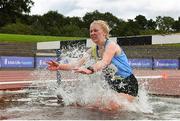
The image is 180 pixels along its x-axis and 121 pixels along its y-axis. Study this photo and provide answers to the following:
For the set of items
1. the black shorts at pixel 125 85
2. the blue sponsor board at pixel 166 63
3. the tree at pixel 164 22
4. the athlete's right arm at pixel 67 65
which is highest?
the tree at pixel 164 22

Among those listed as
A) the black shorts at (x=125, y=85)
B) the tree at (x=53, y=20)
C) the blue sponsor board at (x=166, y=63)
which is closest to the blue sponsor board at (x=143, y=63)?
the blue sponsor board at (x=166, y=63)

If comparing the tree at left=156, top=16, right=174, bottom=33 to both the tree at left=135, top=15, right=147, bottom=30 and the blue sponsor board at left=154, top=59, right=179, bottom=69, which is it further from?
the blue sponsor board at left=154, top=59, right=179, bottom=69

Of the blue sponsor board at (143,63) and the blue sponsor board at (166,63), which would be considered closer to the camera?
the blue sponsor board at (143,63)

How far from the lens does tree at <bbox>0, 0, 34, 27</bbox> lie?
82.8 metres

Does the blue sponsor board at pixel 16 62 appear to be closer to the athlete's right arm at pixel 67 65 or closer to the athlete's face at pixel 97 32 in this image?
the athlete's right arm at pixel 67 65

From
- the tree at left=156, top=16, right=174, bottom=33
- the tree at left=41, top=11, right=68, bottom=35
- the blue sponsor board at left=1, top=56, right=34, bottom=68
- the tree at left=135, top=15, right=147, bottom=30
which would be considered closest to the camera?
the blue sponsor board at left=1, top=56, right=34, bottom=68

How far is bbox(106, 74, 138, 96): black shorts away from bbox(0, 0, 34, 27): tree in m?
76.8

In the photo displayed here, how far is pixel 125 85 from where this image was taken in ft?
21.6

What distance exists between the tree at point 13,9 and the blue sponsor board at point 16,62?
2095 inches

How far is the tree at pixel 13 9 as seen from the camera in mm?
82812

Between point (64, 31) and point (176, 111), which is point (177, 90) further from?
point (64, 31)

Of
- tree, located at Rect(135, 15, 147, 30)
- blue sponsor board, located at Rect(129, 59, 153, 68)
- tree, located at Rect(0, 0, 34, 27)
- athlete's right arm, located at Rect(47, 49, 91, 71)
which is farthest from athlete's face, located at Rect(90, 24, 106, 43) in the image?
tree, located at Rect(135, 15, 147, 30)

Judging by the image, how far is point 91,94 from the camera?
23.4 ft

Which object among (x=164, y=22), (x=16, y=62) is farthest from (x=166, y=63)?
(x=164, y=22)
